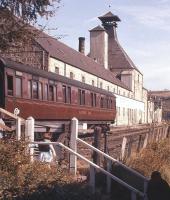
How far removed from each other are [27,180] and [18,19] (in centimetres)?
855

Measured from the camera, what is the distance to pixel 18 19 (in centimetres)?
1691

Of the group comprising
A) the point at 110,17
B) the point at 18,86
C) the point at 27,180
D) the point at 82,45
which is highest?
the point at 110,17

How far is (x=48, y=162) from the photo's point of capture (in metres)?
11.0

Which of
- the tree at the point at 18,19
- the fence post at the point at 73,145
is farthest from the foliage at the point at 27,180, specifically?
the tree at the point at 18,19

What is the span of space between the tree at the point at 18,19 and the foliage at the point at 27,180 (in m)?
7.03

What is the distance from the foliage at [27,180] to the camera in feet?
29.9

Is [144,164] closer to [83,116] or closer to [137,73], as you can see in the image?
[83,116]

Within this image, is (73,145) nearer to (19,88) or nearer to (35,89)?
(19,88)

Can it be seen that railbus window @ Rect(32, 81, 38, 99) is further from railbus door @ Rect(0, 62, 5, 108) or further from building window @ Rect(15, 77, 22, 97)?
railbus door @ Rect(0, 62, 5, 108)

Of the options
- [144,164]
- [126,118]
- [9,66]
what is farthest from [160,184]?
[126,118]

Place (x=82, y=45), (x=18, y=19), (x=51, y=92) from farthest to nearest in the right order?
(x=82, y=45)
(x=51, y=92)
(x=18, y=19)

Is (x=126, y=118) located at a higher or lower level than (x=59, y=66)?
lower

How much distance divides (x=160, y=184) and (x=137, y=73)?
245 feet

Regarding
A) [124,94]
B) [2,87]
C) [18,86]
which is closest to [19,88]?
[18,86]
